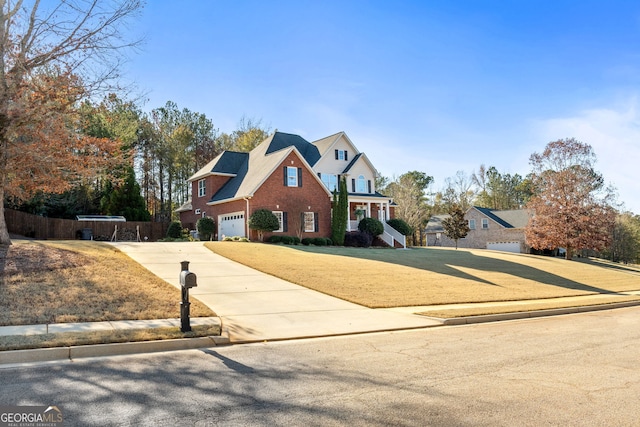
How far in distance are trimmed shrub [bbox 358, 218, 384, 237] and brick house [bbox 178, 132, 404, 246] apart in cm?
109

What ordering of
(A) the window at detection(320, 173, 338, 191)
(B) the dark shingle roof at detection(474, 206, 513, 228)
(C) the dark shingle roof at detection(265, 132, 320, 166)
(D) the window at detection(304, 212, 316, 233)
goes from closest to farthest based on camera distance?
(D) the window at detection(304, 212, 316, 233), (C) the dark shingle roof at detection(265, 132, 320, 166), (A) the window at detection(320, 173, 338, 191), (B) the dark shingle roof at detection(474, 206, 513, 228)

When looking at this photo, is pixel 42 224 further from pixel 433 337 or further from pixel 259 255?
pixel 433 337

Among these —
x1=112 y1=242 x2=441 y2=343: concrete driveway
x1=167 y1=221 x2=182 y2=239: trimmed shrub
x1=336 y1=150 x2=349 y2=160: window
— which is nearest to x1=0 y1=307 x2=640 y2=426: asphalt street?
x1=112 y1=242 x2=441 y2=343: concrete driveway

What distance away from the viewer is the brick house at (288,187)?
30.7 m

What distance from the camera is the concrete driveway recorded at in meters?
9.26

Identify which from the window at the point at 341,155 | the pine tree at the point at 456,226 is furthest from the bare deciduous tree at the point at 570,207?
the window at the point at 341,155

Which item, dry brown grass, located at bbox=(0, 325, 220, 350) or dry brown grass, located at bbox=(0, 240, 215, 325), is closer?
dry brown grass, located at bbox=(0, 325, 220, 350)

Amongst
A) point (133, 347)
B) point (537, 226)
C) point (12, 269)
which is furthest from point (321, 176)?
point (133, 347)

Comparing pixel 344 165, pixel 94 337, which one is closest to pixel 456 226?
pixel 344 165

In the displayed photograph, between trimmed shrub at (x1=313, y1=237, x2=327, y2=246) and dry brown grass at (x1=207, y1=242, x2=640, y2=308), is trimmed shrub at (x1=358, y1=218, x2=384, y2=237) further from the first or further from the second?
dry brown grass at (x1=207, y1=242, x2=640, y2=308)

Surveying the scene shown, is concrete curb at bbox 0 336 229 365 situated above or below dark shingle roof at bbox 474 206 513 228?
below

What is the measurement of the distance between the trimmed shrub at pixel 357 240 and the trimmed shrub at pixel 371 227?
1.11 metres

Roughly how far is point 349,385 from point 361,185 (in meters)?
33.2

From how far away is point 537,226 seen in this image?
3841cm
